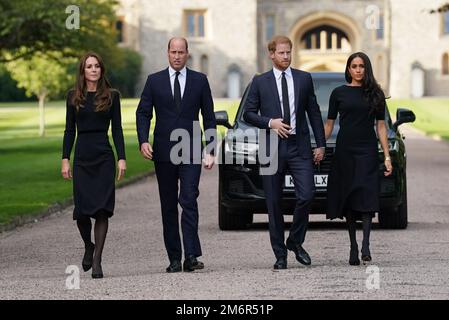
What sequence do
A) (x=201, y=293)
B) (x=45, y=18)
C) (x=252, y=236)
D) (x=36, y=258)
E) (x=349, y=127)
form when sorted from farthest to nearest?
(x=45, y=18) → (x=252, y=236) → (x=36, y=258) → (x=349, y=127) → (x=201, y=293)

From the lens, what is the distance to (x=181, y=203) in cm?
1107

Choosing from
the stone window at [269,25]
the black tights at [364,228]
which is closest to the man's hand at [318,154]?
the black tights at [364,228]

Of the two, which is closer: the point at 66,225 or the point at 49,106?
the point at 66,225

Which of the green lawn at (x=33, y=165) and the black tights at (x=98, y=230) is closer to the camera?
the black tights at (x=98, y=230)

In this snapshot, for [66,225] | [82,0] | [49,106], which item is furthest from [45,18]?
[49,106]

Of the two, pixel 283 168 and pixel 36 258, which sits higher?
pixel 283 168

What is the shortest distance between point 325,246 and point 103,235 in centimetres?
300

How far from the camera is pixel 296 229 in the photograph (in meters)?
11.3

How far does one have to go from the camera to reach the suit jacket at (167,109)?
36.1 ft

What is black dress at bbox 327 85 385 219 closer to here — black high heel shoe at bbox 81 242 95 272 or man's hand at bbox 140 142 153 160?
man's hand at bbox 140 142 153 160

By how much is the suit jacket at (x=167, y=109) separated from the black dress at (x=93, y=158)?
0.26 meters

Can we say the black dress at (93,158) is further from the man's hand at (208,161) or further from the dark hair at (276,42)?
the dark hair at (276,42)

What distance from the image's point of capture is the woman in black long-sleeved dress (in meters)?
10.8

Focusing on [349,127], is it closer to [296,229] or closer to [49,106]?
[296,229]
